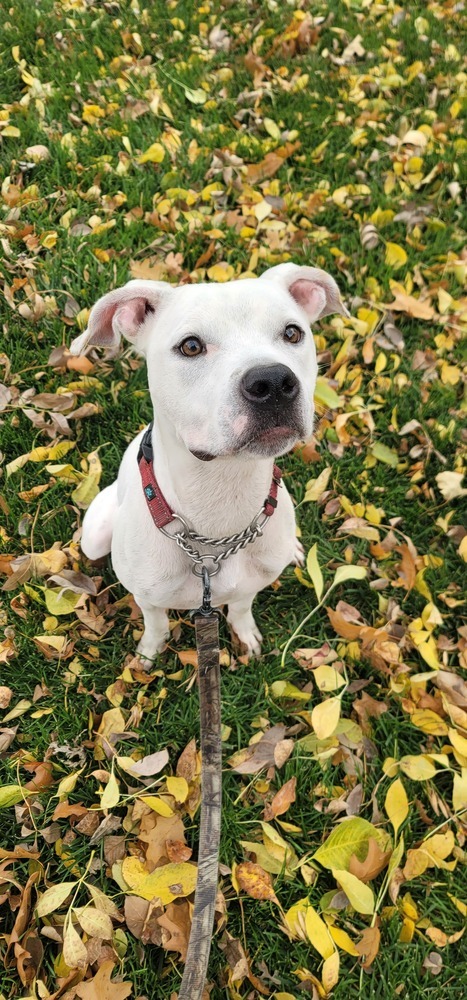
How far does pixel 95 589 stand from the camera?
10.2ft

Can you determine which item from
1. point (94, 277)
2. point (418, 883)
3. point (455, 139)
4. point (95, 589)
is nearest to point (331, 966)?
point (418, 883)

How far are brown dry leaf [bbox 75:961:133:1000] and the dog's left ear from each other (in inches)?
94.4

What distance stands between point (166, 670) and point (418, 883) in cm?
134

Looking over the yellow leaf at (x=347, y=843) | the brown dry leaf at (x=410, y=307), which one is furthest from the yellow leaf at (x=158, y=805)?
the brown dry leaf at (x=410, y=307)

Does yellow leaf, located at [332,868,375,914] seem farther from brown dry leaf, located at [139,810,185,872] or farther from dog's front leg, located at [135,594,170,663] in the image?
dog's front leg, located at [135,594,170,663]

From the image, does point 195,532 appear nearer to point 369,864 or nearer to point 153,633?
point 153,633

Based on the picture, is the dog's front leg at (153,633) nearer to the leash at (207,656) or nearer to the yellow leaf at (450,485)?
the leash at (207,656)

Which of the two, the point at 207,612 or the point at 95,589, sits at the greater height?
the point at 207,612

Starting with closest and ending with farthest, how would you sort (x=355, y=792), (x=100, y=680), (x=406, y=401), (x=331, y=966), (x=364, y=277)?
(x=331, y=966), (x=355, y=792), (x=100, y=680), (x=406, y=401), (x=364, y=277)

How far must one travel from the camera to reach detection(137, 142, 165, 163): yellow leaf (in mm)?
4484

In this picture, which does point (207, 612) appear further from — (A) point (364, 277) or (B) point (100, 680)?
(A) point (364, 277)

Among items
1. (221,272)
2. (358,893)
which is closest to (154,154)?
(221,272)

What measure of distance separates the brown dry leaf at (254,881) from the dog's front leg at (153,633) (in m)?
0.93

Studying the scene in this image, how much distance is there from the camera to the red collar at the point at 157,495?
2.18 metres
